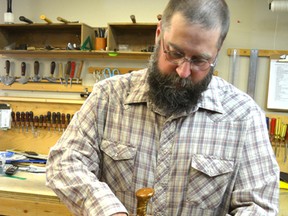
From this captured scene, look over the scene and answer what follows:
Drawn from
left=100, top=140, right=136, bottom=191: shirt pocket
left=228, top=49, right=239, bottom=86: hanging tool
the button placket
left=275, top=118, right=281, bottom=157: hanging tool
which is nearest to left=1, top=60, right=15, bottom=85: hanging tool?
left=228, top=49, right=239, bottom=86: hanging tool

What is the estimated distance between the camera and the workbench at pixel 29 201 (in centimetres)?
177

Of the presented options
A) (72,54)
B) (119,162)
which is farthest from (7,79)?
(119,162)

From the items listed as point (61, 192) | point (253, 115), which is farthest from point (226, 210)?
point (61, 192)

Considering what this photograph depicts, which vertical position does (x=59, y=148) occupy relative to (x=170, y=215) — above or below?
above

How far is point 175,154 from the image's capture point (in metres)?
0.92

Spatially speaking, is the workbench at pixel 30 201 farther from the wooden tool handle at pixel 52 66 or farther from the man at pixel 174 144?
the wooden tool handle at pixel 52 66

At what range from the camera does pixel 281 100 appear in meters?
2.31

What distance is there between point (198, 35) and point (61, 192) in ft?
1.90

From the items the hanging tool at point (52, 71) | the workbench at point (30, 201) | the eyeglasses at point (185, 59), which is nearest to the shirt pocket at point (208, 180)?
the eyeglasses at point (185, 59)

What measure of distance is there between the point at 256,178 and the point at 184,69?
387mm

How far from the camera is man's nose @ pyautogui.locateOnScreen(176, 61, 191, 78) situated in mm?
826

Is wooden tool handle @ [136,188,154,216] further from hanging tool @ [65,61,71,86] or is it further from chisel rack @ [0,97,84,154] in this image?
hanging tool @ [65,61,71,86]

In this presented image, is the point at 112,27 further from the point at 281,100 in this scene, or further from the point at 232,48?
the point at 281,100

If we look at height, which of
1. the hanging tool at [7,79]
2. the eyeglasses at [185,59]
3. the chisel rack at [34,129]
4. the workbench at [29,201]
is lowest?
the workbench at [29,201]
